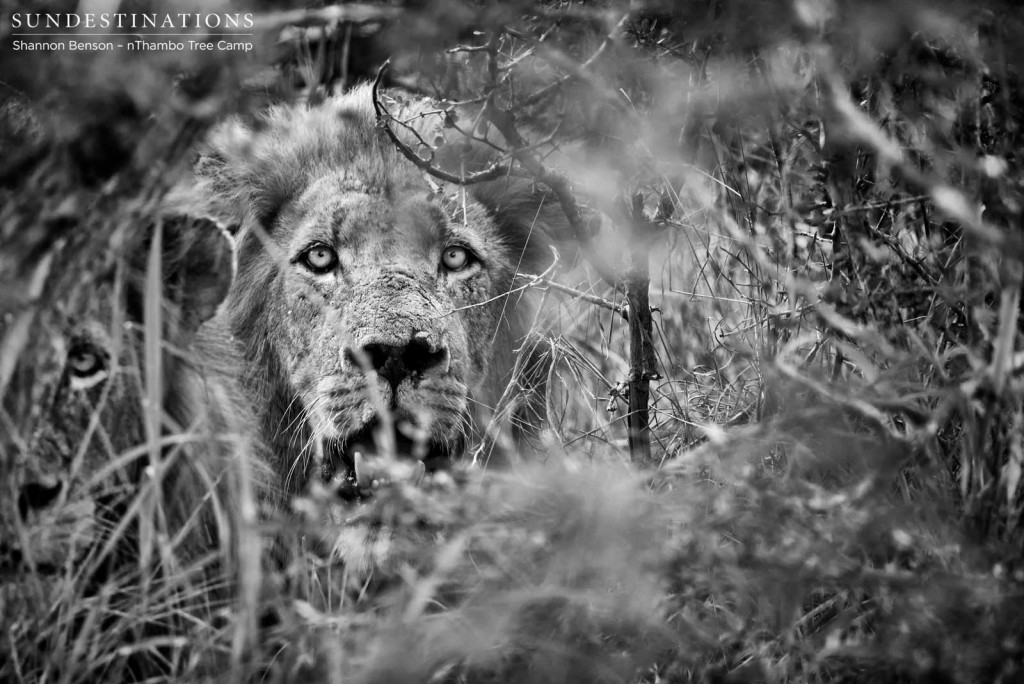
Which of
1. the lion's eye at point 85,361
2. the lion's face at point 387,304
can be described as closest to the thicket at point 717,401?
the lion's eye at point 85,361

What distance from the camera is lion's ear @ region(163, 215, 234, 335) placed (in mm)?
3275

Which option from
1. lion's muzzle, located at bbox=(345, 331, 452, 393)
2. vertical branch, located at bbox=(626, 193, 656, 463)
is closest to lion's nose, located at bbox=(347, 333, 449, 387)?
lion's muzzle, located at bbox=(345, 331, 452, 393)

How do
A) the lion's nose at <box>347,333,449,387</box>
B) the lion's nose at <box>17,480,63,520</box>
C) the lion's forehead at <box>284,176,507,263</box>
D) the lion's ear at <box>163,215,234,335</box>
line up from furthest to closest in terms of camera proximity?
the lion's forehead at <box>284,176,507,263</box> → the lion's nose at <box>347,333,449,387</box> → the lion's ear at <box>163,215,234,335</box> → the lion's nose at <box>17,480,63,520</box>

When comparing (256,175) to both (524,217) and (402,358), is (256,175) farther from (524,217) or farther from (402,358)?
(402,358)

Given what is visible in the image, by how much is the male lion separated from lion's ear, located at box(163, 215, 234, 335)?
0.63 metres

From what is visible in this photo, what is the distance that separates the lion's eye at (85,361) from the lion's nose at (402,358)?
3.20ft

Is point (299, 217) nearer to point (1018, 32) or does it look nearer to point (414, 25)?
point (414, 25)

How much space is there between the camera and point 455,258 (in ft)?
15.0

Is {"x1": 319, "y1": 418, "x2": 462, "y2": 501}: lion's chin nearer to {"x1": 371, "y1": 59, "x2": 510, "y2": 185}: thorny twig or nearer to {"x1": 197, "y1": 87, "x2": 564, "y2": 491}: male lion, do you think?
{"x1": 197, "y1": 87, "x2": 564, "y2": 491}: male lion

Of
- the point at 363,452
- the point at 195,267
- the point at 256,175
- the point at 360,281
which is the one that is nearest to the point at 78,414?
the point at 195,267

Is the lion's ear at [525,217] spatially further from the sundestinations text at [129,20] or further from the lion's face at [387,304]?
the sundestinations text at [129,20]

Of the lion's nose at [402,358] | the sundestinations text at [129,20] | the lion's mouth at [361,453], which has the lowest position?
the lion's mouth at [361,453]

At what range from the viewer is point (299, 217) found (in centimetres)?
465

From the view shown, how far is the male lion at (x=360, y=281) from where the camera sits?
158 inches
